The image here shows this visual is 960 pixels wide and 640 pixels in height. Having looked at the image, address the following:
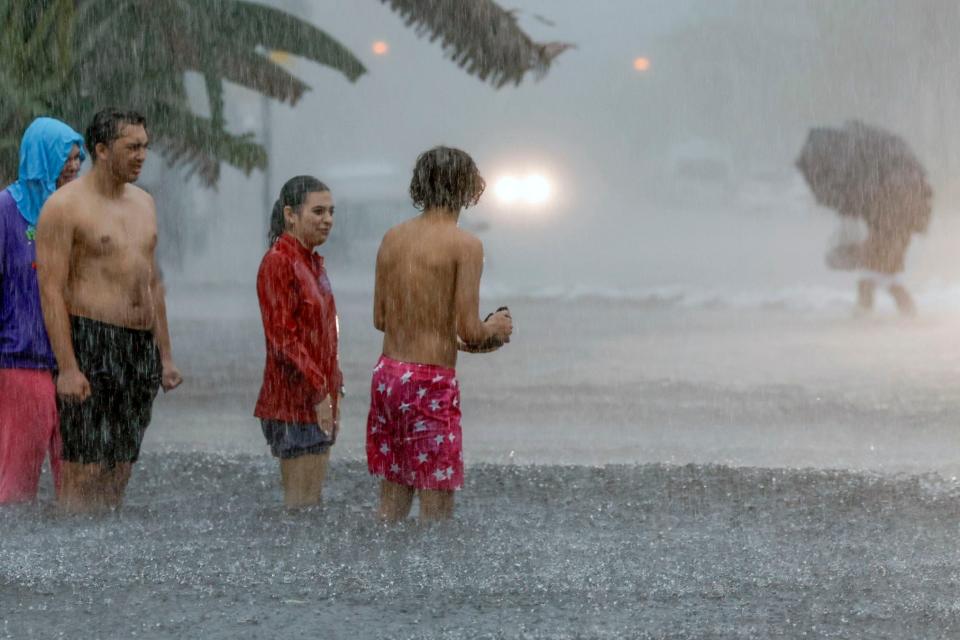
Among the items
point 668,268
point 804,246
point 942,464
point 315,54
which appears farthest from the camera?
point 804,246

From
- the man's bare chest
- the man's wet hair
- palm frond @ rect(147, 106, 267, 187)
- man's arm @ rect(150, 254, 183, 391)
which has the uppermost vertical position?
palm frond @ rect(147, 106, 267, 187)

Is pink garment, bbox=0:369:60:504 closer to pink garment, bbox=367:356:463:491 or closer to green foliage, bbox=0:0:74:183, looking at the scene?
pink garment, bbox=367:356:463:491

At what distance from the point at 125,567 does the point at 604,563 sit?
5.11 ft

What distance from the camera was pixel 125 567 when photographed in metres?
5.33

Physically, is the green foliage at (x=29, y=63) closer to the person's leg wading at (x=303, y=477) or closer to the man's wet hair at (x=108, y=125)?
the man's wet hair at (x=108, y=125)

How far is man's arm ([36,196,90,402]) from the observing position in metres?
6.13

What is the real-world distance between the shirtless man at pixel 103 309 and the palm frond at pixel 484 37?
18.6ft

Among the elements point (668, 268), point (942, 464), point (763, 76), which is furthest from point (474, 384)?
point (763, 76)

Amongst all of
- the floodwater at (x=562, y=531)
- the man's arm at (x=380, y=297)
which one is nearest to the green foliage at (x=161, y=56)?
the floodwater at (x=562, y=531)

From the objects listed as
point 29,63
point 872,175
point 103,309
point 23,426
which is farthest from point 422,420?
point 872,175

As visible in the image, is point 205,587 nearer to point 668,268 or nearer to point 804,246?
point 668,268

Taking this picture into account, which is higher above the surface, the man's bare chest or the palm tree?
the palm tree

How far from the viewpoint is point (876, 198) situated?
2172 centimetres

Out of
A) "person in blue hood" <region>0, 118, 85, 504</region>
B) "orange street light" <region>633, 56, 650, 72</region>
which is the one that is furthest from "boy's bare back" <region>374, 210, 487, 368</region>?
"orange street light" <region>633, 56, 650, 72</region>
